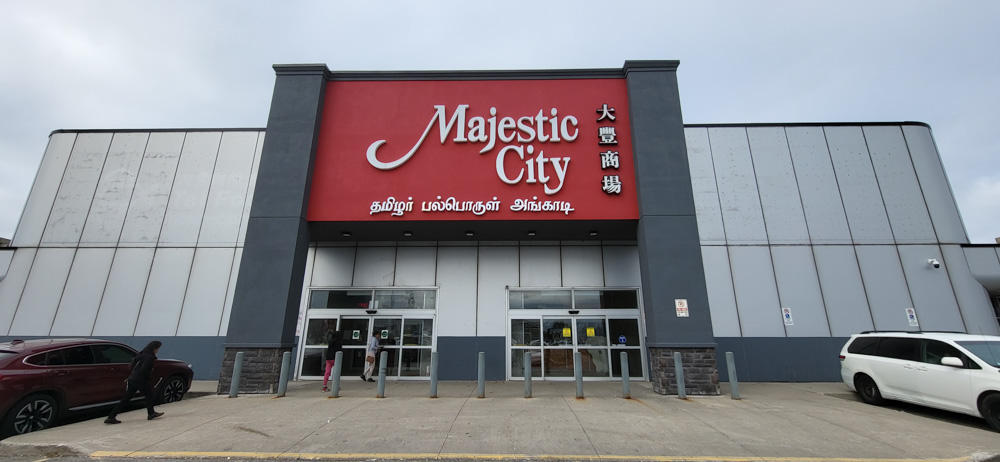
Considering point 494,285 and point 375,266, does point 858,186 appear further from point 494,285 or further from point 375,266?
point 375,266

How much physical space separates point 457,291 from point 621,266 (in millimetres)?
5620

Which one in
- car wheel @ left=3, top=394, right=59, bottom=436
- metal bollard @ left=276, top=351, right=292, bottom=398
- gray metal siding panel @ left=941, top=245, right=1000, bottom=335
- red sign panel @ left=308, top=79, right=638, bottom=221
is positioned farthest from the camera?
gray metal siding panel @ left=941, top=245, right=1000, bottom=335

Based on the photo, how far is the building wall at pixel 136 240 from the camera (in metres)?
13.2

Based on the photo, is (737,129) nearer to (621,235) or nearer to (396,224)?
(621,235)

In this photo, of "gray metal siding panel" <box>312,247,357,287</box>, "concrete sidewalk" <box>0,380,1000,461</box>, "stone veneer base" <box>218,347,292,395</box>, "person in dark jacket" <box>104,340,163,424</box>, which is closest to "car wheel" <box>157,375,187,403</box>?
"concrete sidewalk" <box>0,380,1000,461</box>

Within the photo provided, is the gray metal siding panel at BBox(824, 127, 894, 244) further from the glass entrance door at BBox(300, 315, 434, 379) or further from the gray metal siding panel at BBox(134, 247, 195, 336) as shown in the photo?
the gray metal siding panel at BBox(134, 247, 195, 336)

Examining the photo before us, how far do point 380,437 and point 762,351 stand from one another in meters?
12.0

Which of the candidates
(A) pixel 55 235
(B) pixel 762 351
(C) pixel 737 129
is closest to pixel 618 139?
(C) pixel 737 129

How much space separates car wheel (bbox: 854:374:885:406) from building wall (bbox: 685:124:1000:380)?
3357 millimetres

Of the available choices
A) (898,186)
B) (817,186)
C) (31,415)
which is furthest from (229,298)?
(898,186)

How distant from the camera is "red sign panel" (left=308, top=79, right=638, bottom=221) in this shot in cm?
1161

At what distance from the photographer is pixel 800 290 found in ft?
42.9

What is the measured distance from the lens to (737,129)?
48.2 ft

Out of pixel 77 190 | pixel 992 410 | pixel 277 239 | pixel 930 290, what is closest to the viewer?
pixel 992 410
